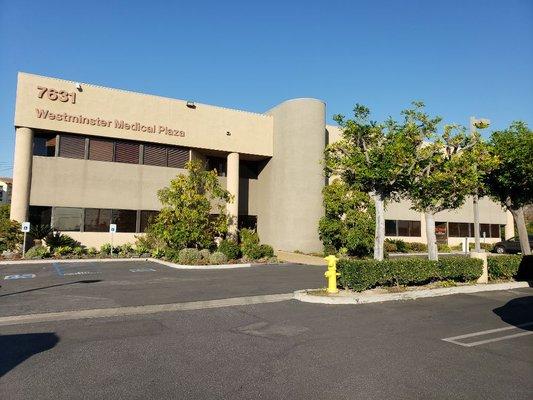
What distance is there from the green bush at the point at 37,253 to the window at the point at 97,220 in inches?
115

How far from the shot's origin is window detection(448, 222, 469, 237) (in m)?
38.8

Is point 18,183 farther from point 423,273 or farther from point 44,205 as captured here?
point 423,273

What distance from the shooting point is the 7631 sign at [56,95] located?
2300cm

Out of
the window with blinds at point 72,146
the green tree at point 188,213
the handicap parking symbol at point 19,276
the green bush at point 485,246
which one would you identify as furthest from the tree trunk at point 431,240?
the green bush at point 485,246

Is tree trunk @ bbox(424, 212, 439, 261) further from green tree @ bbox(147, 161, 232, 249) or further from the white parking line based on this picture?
green tree @ bbox(147, 161, 232, 249)

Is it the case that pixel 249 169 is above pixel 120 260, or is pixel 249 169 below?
above

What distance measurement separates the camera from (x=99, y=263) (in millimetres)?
20438

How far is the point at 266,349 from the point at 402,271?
736 centimetres

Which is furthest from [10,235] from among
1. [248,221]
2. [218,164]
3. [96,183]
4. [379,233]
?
[379,233]

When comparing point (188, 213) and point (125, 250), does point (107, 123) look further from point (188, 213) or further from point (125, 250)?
point (188, 213)

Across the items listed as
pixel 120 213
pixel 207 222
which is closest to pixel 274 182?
pixel 207 222

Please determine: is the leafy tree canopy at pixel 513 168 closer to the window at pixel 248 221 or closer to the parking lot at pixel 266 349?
the parking lot at pixel 266 349

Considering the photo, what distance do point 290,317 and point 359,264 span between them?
12.1 ft

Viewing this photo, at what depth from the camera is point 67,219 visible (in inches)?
938
